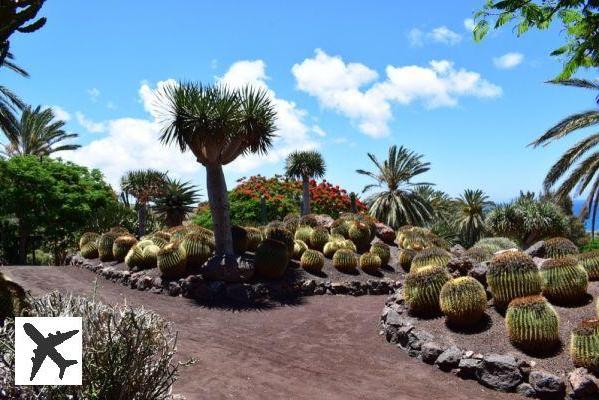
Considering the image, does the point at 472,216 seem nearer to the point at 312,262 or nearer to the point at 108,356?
the point at 312,262

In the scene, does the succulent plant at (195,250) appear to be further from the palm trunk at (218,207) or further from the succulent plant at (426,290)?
the succulent plant at (426,290)

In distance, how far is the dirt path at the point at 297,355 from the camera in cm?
743

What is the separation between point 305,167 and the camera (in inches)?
923

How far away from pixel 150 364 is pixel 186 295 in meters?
9.64

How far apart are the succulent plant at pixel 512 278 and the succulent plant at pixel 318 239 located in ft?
28.4

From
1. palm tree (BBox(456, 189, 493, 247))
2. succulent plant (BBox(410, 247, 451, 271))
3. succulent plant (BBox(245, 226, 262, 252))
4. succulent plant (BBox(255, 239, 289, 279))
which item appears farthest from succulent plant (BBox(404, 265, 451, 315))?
palm tree (BBox(456, 189, 493, 247))

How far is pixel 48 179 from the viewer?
24.5 m

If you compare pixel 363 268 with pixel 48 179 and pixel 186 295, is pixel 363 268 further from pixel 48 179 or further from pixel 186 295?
pixel 48 179

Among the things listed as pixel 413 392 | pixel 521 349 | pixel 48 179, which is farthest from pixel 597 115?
pixel 48 179

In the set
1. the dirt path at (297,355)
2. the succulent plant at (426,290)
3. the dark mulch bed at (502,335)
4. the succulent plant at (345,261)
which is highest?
the succulent plant at (345,261)

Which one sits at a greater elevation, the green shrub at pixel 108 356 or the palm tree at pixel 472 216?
the palm tree at pixel 472 216

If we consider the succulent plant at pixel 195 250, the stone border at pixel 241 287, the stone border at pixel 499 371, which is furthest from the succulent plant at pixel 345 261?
the stone border at pixel 499 371

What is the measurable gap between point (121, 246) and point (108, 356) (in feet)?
46.1

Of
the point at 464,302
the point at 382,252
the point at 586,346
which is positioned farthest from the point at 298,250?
the point at 586,346
